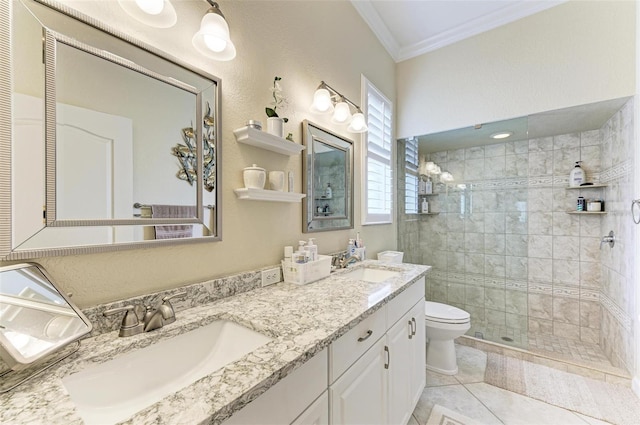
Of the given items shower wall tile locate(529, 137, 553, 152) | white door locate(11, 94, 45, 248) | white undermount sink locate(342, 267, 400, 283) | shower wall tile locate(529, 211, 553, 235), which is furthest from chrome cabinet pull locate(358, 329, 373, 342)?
shower wall tile locate(529, 137, 553, 152)

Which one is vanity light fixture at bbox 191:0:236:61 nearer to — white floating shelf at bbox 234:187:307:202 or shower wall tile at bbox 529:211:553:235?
white floating shelf at bbox 234:187:307:202

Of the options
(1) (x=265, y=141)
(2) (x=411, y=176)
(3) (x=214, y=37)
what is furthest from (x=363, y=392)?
(2) (x=411, y=176)

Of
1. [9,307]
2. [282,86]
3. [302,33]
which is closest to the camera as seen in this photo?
[9,307]

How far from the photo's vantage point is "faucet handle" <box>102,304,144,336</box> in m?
0.81

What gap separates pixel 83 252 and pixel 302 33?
1.63m

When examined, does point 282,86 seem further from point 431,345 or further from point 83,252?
point 431,345

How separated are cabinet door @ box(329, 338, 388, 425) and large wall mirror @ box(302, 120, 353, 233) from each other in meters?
0.80

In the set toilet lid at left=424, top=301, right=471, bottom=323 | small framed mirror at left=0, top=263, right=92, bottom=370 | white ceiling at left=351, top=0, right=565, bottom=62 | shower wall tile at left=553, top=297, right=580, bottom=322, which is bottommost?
shower wall tile at left=553, top=297, right=580, bottom=322

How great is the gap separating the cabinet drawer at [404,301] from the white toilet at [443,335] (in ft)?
1.54

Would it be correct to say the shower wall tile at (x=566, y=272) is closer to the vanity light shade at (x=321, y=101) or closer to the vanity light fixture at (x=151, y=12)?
the vanity light shade at (x=321, y=101)

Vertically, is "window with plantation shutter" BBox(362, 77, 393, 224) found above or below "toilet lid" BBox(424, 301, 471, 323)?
above

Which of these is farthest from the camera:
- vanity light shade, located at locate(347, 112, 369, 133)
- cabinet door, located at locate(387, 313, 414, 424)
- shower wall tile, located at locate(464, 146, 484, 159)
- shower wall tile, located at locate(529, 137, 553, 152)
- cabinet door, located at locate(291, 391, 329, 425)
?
shower wall tile, located at locate(464, 146, 484, 159)

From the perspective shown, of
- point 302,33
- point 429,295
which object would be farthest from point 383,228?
point 302,33

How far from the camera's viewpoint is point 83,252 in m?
0.80
